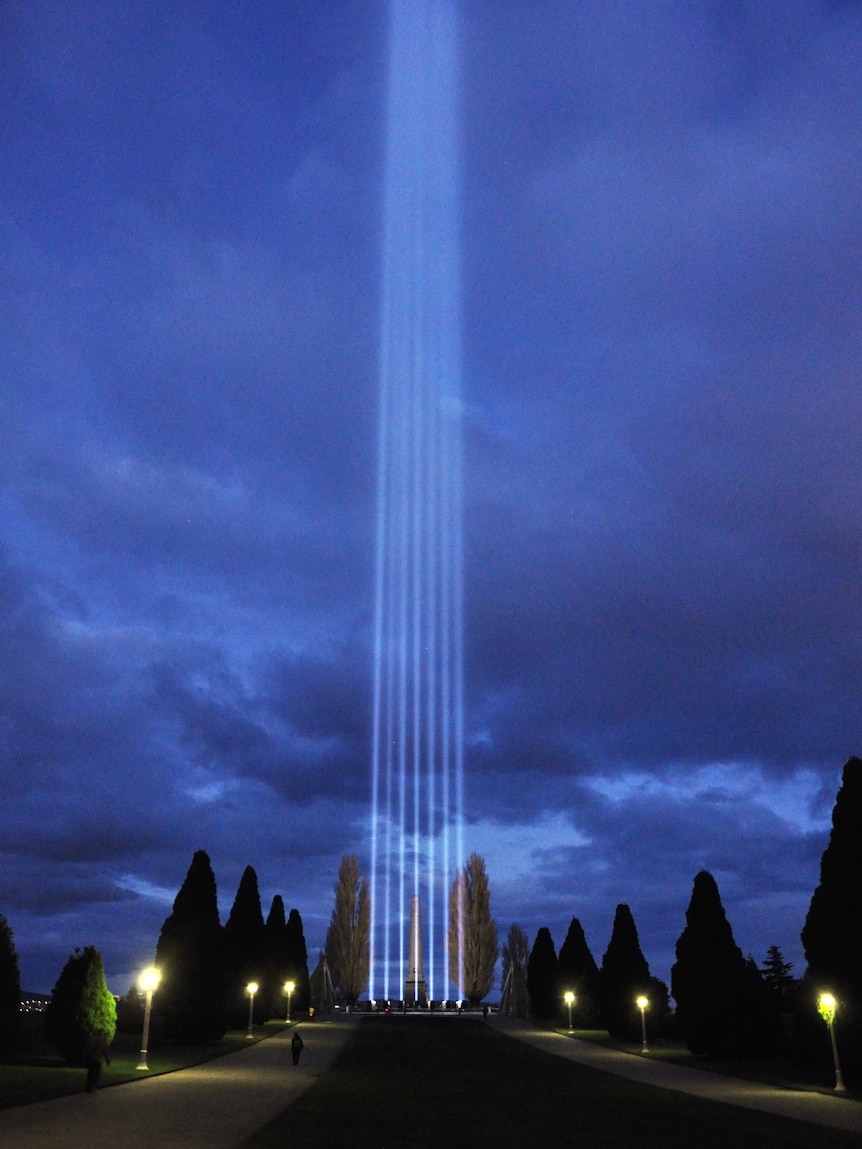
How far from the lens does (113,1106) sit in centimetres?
1975

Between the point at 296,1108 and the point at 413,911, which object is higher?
the point at 413,911

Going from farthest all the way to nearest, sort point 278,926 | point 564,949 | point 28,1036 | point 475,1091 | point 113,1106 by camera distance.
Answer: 1. point 278,926
2. point 564,949
3. point 28,1036
4. point 475,1091
5. point 113,1106

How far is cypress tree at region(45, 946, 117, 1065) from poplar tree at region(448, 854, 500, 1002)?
67392mm

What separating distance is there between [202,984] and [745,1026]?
20.5 meters

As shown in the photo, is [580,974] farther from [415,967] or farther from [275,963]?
[415,967]

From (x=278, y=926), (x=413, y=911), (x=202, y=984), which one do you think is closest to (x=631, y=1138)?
(x=202, y=984)

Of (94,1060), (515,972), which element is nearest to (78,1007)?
(94,1060)

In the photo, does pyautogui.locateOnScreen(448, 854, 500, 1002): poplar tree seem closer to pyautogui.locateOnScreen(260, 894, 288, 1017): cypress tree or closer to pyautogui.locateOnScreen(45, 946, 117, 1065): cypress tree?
pyautogui.locateOnScreen(260, 894, 288, 1017): cypress tree

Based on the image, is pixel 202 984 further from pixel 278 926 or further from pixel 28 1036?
pixel 278 926

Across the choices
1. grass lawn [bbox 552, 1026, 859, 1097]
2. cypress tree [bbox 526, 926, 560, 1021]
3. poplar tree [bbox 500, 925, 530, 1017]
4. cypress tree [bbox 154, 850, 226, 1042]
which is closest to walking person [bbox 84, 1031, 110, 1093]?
grass lawn [bbox 552, 1026, 859, 1097]

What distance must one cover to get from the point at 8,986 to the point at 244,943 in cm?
2758

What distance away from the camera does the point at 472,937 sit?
92375mm

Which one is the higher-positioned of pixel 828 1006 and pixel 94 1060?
pixel 828 1006

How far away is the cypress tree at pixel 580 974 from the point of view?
59.4 meters
